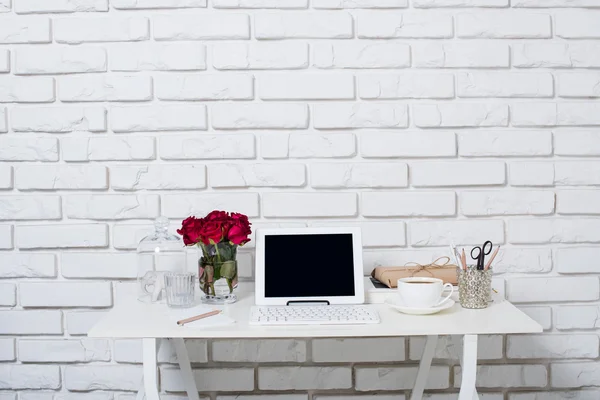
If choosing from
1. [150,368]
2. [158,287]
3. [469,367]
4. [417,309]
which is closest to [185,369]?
[158,287]

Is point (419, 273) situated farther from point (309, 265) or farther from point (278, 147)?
point (278, 147)

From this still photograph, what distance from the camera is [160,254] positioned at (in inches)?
73.2

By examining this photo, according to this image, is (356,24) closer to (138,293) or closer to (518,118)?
(518,118)

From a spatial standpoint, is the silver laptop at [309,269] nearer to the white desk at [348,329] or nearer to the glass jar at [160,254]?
the white desk at [348,329]

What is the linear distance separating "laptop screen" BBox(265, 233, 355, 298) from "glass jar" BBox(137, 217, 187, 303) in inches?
12.0

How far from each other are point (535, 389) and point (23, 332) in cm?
155

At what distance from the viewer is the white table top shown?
4.62 ft

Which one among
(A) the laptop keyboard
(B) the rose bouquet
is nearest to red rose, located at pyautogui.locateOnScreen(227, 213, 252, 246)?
(B) the rose bouquet

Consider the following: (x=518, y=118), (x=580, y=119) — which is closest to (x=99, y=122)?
(x=518, y=118)

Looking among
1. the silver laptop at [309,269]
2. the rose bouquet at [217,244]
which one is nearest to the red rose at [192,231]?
the rose bouquet at [217,244]

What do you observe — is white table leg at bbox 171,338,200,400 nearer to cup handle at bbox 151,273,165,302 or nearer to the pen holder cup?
cup handle at bbox 151,273,165,302

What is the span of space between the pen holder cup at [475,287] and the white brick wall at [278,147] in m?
0.33

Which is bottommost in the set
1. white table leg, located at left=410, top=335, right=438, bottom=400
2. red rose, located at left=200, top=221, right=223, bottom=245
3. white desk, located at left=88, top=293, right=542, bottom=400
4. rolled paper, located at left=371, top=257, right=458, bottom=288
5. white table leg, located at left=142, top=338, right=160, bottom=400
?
white table leg, located at left=410, top=335, right=438, bottom=400

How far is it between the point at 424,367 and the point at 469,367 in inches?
14.6
